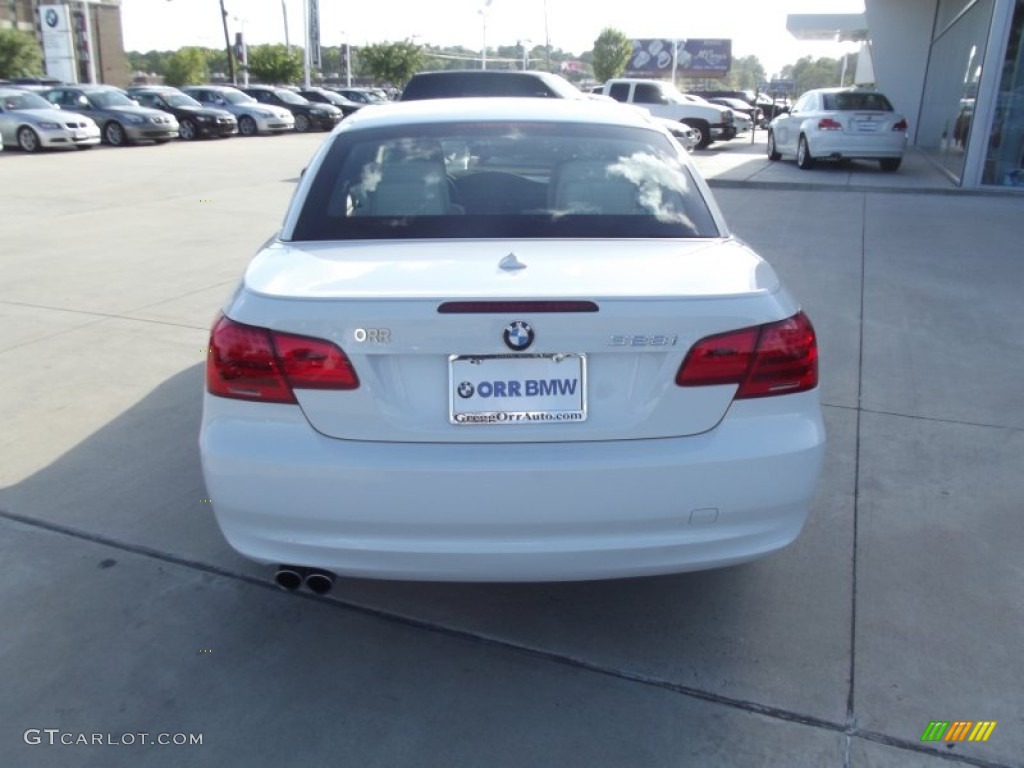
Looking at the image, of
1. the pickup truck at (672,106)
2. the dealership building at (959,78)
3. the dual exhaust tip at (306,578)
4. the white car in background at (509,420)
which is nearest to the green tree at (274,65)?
the pickup truck at (672,106)

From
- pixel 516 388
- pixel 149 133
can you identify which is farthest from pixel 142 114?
pixel 516 388

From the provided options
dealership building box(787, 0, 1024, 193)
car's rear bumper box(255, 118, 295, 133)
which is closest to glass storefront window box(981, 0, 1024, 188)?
dealership building box(787, 0, 1024, 193)

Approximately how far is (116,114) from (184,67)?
5644 cm

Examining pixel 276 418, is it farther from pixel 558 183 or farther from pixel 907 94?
pixel 907 94

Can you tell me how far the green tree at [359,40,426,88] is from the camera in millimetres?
64000

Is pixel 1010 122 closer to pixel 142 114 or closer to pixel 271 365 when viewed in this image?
pixel 271 365

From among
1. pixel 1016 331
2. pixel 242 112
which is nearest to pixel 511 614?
pixel 1016 331

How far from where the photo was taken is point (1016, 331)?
6.59m

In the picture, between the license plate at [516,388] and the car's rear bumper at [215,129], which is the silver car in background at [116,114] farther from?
the license plate at [516,388]

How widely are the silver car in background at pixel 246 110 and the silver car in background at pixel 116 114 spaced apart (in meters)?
4.78

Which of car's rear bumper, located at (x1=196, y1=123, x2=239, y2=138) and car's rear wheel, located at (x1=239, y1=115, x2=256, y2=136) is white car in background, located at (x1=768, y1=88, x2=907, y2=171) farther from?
car's rear wheel, located at (x1=239, y1=115, x2=256, y2=136)

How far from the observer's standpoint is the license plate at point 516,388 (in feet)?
8.14

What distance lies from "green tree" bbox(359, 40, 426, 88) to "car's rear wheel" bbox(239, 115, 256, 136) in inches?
1422

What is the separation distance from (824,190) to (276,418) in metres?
14.0
